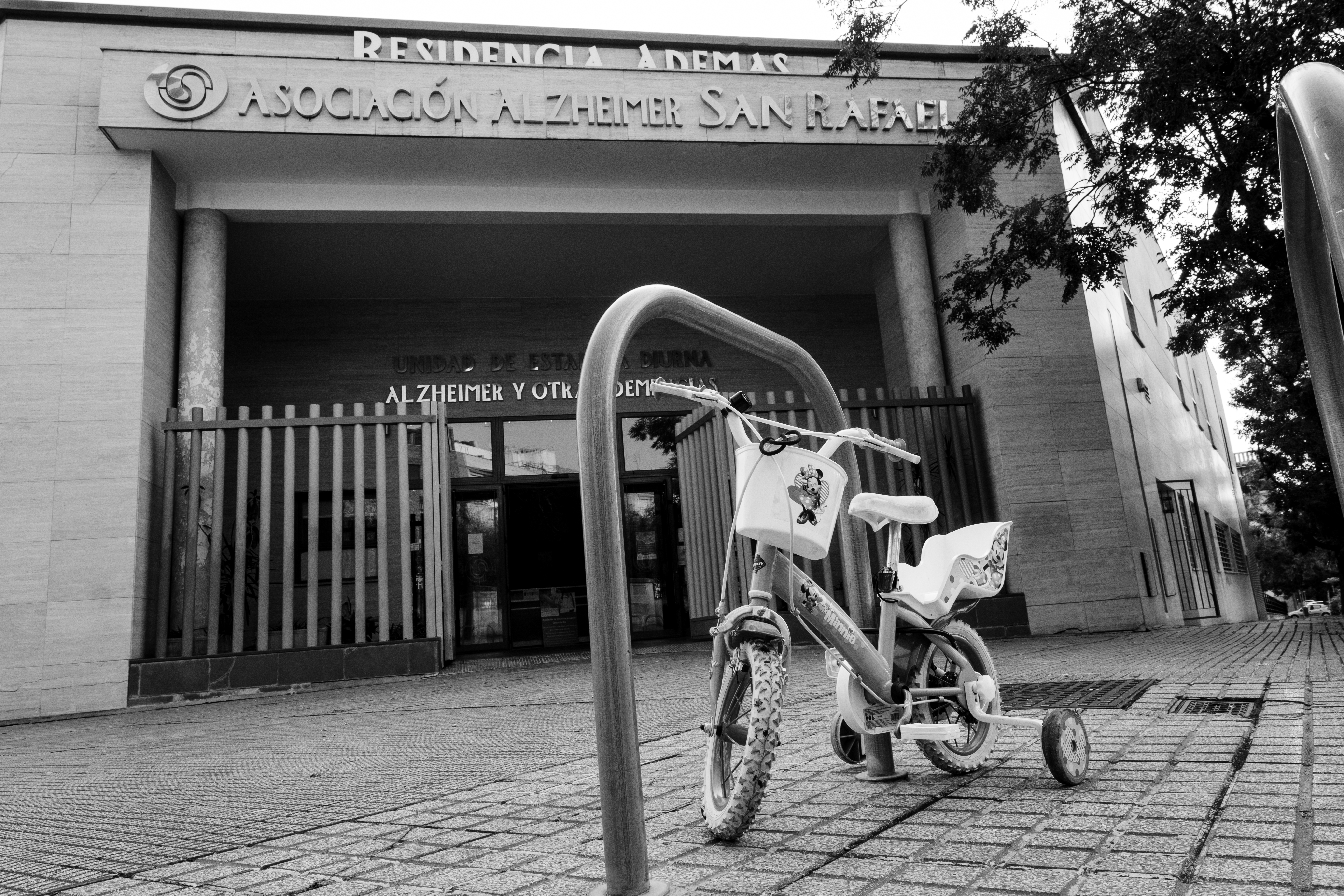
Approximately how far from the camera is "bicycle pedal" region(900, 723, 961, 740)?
2760 mm

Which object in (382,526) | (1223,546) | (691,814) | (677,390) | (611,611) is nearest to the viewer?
(611,611)

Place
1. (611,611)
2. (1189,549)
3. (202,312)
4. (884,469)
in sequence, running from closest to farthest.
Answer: (611,611) → (202,312) → (884,469) → (1189,549)

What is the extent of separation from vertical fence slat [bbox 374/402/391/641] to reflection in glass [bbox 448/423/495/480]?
328 cm

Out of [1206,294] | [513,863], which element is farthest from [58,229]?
[1206,294]

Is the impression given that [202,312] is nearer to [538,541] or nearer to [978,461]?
[538,541]

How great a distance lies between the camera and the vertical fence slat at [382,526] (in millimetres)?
9852

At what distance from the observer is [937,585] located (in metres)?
3.16

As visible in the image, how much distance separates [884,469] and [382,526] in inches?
266

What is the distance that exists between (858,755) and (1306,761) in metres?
1.48

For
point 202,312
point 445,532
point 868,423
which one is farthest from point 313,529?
point 868,423

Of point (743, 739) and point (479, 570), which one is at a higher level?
point (479, 570)

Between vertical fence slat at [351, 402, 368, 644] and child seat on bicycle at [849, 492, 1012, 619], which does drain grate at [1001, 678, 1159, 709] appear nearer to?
child seat on bicycle at [849, 492, 1012, 619]

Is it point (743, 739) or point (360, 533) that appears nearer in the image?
point (743, 739)

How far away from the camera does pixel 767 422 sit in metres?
3.04
